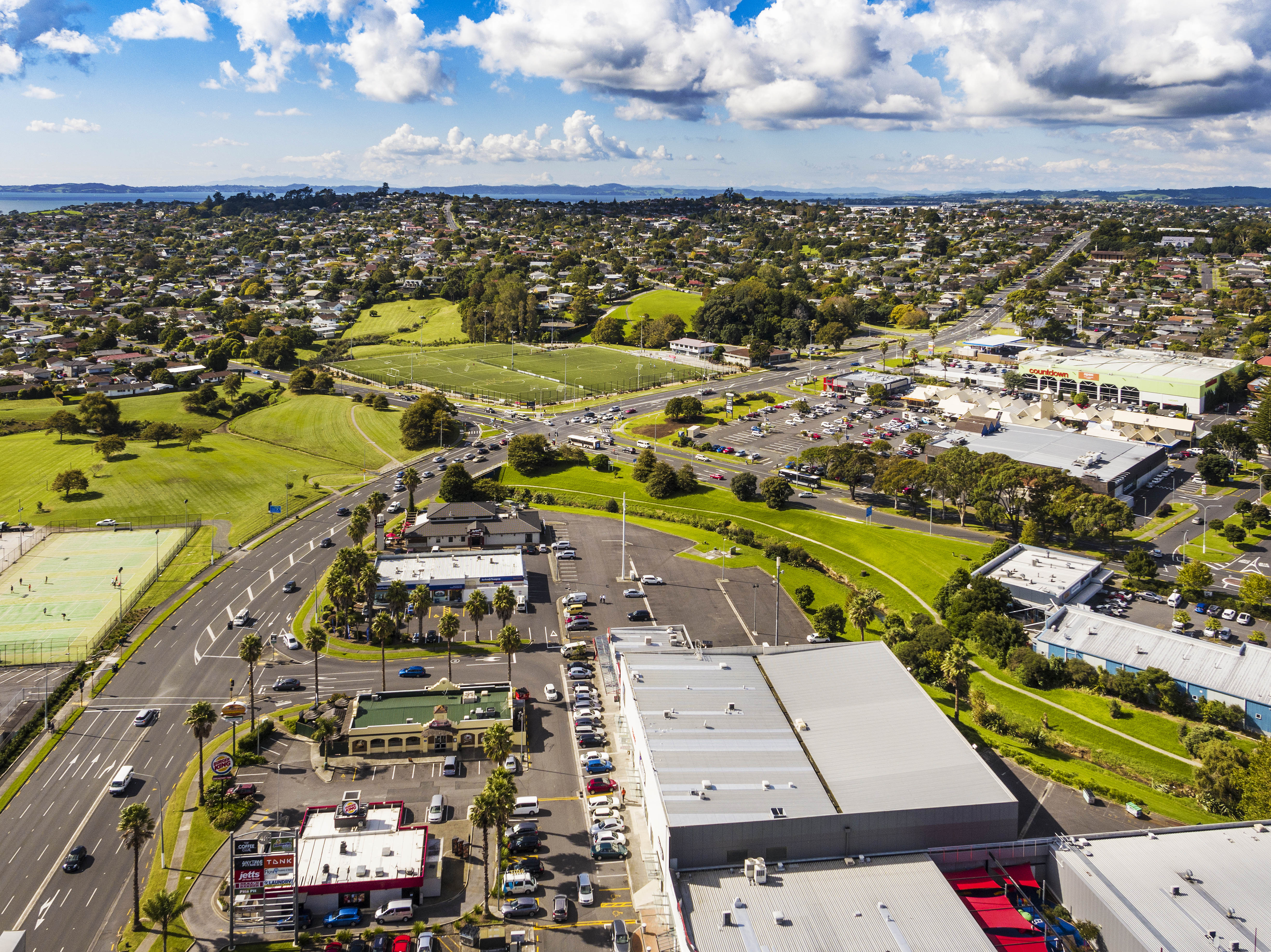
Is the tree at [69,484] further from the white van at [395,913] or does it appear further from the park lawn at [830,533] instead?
the white van at [395,913]

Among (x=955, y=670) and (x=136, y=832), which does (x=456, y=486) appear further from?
(x=136, y=832)

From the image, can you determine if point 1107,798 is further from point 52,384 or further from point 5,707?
point 52,384

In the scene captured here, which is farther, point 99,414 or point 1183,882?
point 99,414

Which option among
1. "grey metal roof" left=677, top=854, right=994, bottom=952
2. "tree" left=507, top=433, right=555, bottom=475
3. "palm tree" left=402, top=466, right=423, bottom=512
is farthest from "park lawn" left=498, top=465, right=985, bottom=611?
"grey metal roof" left=677, top=854, right=994, bottom=952

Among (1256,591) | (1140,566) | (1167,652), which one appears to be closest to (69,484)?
(1167,652)

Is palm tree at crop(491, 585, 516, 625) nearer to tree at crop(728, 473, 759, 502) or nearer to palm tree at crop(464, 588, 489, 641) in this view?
palm tree at crop(464, 588, 489, 641)
